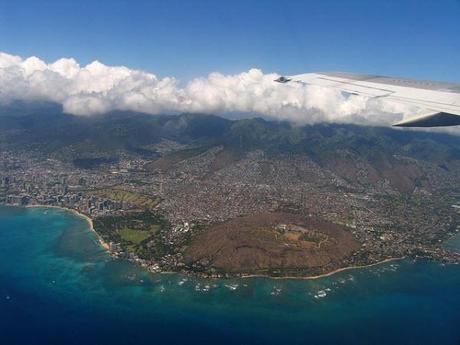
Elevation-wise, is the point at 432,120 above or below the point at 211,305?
above

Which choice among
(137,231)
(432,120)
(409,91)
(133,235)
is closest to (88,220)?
(137,231)

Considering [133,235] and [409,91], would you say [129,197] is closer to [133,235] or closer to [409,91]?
[133,235]

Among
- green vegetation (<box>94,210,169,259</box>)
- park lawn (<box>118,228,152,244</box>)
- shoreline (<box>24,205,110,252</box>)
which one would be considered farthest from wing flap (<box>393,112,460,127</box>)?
park lawn (<box>118,228,152,244</box>)

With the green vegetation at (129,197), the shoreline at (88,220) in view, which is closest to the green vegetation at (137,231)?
the shoreline at (88,220)

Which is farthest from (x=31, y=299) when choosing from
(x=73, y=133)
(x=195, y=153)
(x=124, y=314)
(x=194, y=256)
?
(x=73, y=133)

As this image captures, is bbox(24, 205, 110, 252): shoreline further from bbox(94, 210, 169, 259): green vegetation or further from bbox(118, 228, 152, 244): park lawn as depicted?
bbox(118, 228, 152, 244): park lawn

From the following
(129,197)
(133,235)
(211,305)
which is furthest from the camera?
(129,197)

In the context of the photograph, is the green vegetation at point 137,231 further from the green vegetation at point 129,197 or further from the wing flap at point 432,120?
the wing flap at point 432,120

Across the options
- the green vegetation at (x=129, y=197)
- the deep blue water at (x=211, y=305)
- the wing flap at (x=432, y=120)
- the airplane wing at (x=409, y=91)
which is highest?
the airplane wing at (x=409, y=91)
